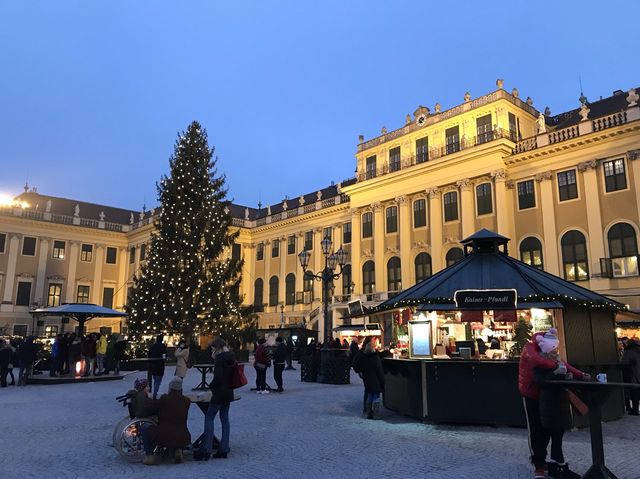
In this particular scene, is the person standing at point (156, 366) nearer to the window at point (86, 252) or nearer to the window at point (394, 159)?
the window at point (394, 159)

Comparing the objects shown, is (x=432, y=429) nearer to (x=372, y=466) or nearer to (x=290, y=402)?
(x=372, y=466)

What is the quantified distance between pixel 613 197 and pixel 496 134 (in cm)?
830

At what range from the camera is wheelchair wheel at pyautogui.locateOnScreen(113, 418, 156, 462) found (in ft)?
23.6

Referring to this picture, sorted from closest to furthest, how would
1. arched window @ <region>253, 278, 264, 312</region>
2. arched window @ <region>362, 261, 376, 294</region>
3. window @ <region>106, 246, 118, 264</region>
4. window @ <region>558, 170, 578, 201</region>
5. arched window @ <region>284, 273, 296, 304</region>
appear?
1. window @ <region>558, 170, 578, 201</region>
2. arched window @ <region>362, 261, 376, 294</region>
3. arched window @ <region>284, 273, 296, 304</region>
4. arched window @ <region>253, 278, 264, 312</region>
5. window @ <region>106, 246, 118, 264</region>

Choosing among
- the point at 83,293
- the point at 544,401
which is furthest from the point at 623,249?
the point at 83,293

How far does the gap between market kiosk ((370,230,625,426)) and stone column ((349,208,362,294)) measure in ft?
97.1

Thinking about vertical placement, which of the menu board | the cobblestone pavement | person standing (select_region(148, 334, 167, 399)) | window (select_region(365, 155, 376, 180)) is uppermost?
window (select_region(365, 155, 376, 180))

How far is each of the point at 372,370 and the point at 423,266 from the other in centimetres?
2767

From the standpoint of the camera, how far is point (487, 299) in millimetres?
10523

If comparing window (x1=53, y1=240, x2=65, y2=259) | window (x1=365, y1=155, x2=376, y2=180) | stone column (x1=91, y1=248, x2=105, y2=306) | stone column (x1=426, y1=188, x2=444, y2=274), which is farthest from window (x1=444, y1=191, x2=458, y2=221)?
window (x1=53, y1=240, x2=65, y2=259)

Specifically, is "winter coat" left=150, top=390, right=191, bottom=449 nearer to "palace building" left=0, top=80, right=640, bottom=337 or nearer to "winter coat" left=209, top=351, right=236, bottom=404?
→ "winter coat" left=209, top=351, right=236, bottom=404

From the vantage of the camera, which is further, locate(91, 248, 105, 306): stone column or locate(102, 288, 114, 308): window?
locate(102, 288, 114, 308): window

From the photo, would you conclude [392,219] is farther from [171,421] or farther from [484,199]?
[171,421]

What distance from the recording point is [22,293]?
176 feet
